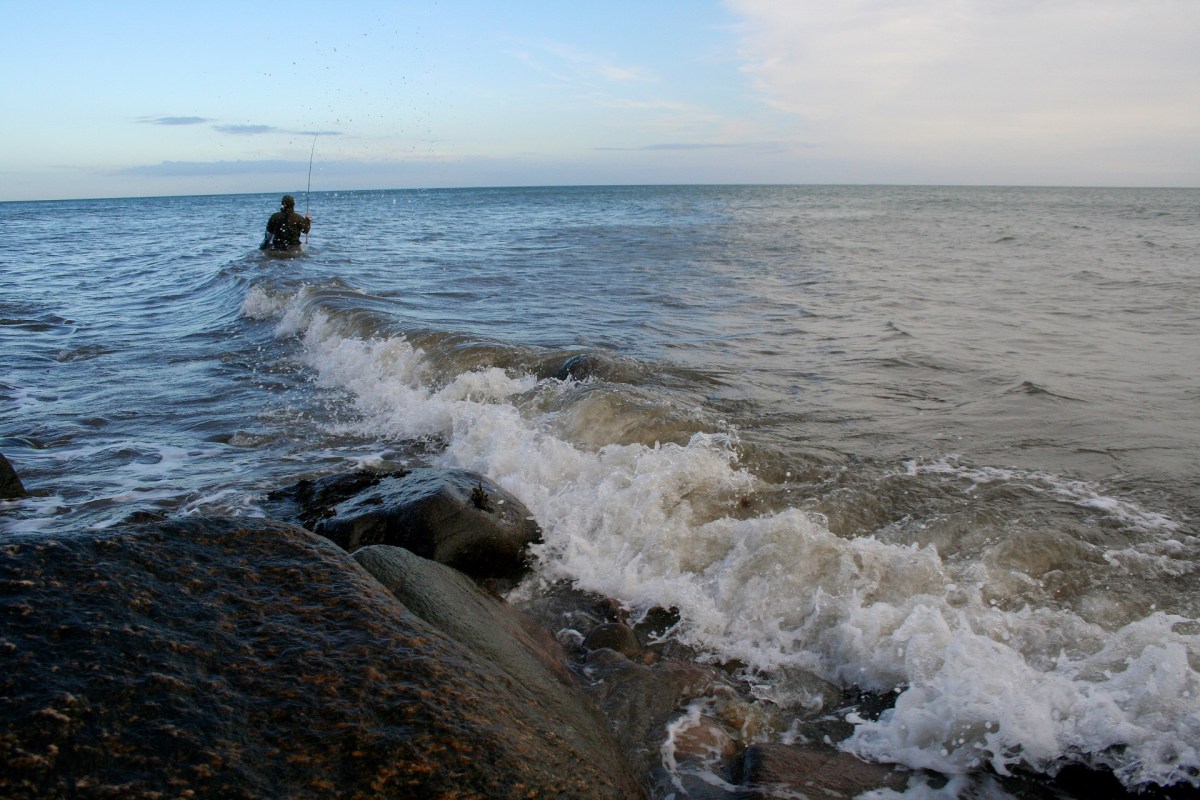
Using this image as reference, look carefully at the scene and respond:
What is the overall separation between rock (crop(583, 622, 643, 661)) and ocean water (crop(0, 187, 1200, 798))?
34cm

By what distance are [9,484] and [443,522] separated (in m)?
3.73

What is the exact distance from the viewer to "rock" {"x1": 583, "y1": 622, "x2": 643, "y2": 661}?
4.14 m

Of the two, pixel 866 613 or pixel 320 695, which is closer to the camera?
pixel 320 695

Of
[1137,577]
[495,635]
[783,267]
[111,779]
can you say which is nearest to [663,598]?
[495,635]

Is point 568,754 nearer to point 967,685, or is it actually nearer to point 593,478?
point 967,685

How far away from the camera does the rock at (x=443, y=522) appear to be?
4898 millimetres

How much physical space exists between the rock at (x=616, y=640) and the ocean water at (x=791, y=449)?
337 mm

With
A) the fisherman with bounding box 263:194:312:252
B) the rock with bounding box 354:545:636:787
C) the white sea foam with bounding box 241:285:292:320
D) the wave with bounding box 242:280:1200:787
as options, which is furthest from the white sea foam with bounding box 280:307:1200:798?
the fisherman with bounding box 263:194:312:252

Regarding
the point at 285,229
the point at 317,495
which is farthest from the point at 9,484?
the point at 285,229

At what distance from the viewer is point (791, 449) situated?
673 centimetres

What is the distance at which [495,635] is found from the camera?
11.0ft

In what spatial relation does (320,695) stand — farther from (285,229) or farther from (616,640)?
(285,229)

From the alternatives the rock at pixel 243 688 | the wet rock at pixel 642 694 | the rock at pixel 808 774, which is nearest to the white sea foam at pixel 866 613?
the rock at pixel 808 774

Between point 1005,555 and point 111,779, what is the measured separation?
475 centimetres
